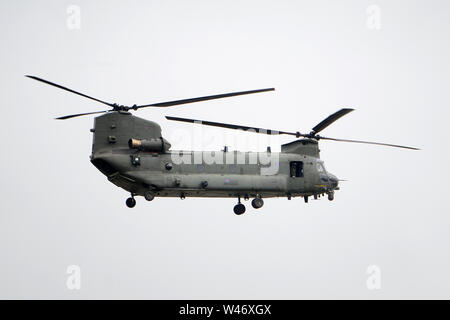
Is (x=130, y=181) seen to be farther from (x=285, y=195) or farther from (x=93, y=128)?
(x=285, y=195)

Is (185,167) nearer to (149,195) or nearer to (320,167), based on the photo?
(149,195)

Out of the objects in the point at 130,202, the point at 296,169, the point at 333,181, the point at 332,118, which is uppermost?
the point at 332,118

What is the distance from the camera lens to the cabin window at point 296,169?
4916 cm

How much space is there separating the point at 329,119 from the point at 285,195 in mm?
5758

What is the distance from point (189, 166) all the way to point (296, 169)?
784cm

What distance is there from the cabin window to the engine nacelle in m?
8.86

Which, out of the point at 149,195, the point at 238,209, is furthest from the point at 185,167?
the point at 238,209

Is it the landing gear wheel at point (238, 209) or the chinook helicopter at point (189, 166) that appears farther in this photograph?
the landing gear wheel at point (238, 209)

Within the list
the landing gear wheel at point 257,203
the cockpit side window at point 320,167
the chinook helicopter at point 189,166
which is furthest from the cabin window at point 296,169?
the landing gear wheel at point 257,203

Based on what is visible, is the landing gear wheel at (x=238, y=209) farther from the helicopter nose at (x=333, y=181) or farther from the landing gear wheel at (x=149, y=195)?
the helicopter nose at (x=333, y=181)

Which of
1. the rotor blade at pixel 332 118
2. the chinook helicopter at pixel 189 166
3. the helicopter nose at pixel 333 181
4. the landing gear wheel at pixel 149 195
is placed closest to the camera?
the chinook helicopter at pixel 189 166

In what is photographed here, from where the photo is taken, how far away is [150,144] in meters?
44.8
